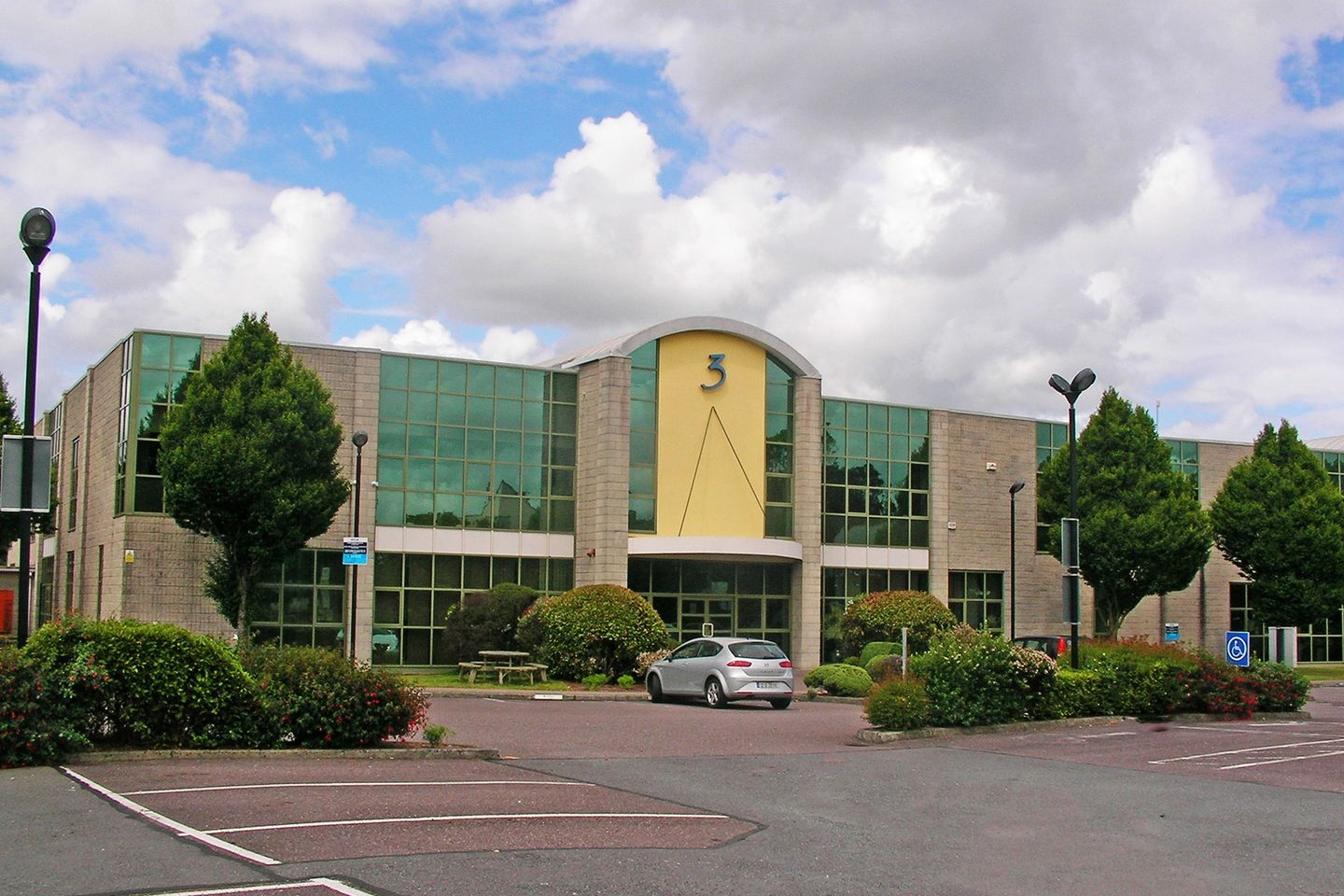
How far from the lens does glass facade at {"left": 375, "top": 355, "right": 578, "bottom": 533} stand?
3712cm

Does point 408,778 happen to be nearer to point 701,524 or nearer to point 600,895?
point 600,895

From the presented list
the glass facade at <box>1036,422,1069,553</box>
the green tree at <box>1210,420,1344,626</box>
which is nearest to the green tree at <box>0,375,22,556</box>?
the glass facade at <box>1036,422,1069,553</box>

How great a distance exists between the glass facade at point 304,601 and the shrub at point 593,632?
535cm

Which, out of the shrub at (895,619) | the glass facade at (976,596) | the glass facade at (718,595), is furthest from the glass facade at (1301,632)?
the glass facade at (718,595)

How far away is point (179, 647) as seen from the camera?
14.1 m

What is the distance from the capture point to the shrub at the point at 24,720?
1269 centimetres

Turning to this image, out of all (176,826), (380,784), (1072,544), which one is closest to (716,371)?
(1072,544)

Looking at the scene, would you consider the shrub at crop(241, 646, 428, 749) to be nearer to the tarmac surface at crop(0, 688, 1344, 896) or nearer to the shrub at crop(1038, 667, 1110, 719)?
the tarmac surface at crop(0, 688, 1344, 896)

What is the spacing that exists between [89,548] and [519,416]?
1255 cm

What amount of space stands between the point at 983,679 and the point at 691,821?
31.4ft

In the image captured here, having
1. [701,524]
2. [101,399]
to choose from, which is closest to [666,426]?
[701,524]

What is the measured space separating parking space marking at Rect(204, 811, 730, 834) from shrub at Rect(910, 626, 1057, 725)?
28.3 ft

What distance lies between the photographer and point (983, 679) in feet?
63.8

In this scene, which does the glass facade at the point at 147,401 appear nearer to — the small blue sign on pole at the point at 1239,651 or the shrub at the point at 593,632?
the shrub at the point at 593,632
